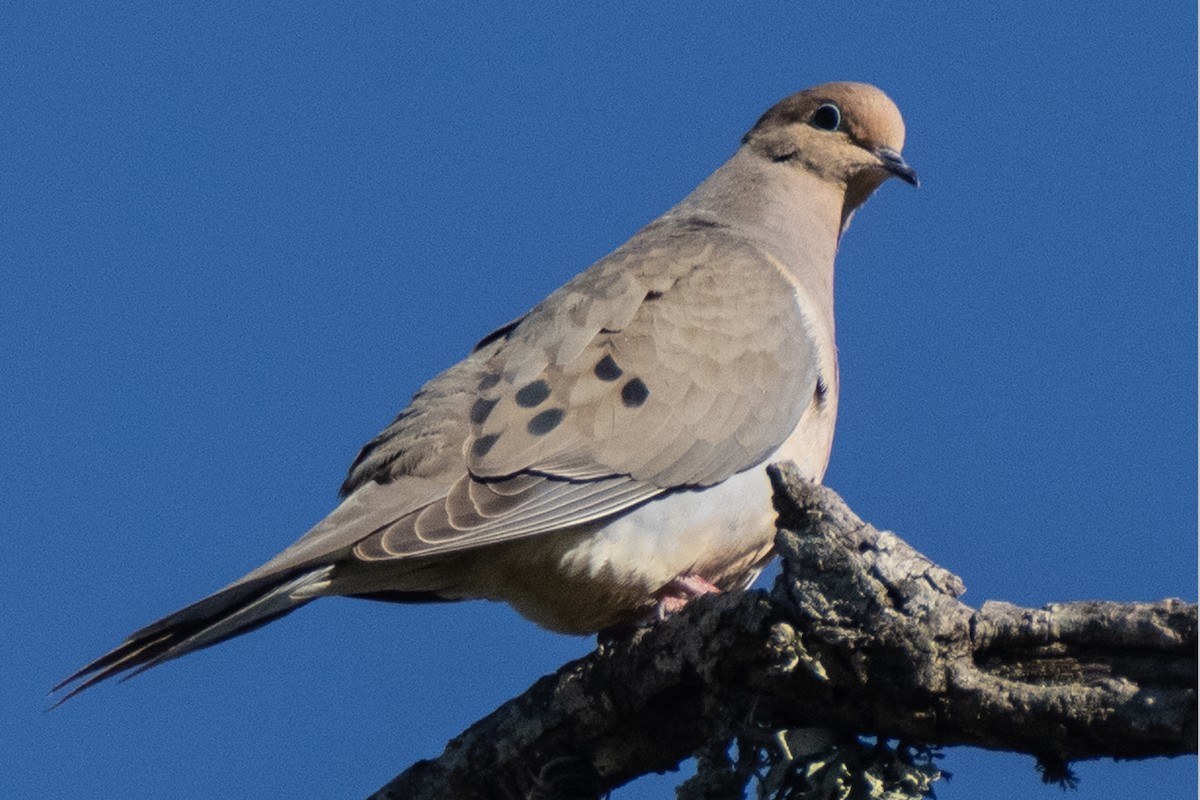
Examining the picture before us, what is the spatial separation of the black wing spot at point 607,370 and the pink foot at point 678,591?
624 millimetres

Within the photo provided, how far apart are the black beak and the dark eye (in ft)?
0.63

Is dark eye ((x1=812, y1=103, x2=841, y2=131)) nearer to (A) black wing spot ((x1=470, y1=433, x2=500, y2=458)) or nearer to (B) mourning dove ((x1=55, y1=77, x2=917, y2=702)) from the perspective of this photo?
(B) mourning dove ((x1=55, y1=77, x2=917, y2=702))

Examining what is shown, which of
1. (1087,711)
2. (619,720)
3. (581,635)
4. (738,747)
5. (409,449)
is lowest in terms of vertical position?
(1087,711)

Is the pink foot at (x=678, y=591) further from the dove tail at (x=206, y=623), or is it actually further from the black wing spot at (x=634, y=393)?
the dove tail at (x=206, y=623)

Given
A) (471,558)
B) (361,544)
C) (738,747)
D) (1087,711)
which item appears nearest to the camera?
(1087,711)

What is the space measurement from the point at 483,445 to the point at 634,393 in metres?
0.50

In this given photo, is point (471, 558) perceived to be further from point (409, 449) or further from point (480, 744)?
point (480, 744)

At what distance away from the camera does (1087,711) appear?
287 cm

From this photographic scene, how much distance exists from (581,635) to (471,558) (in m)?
0.48

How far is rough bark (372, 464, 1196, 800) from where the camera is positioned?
9.37 ft

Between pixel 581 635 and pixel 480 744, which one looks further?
pixel 581 635

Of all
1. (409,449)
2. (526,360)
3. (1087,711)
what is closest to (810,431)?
(526,360)

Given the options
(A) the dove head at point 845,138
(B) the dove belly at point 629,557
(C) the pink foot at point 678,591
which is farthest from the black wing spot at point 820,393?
(A) the dove head at point 845,138

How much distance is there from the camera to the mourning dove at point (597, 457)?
441 centimetres
